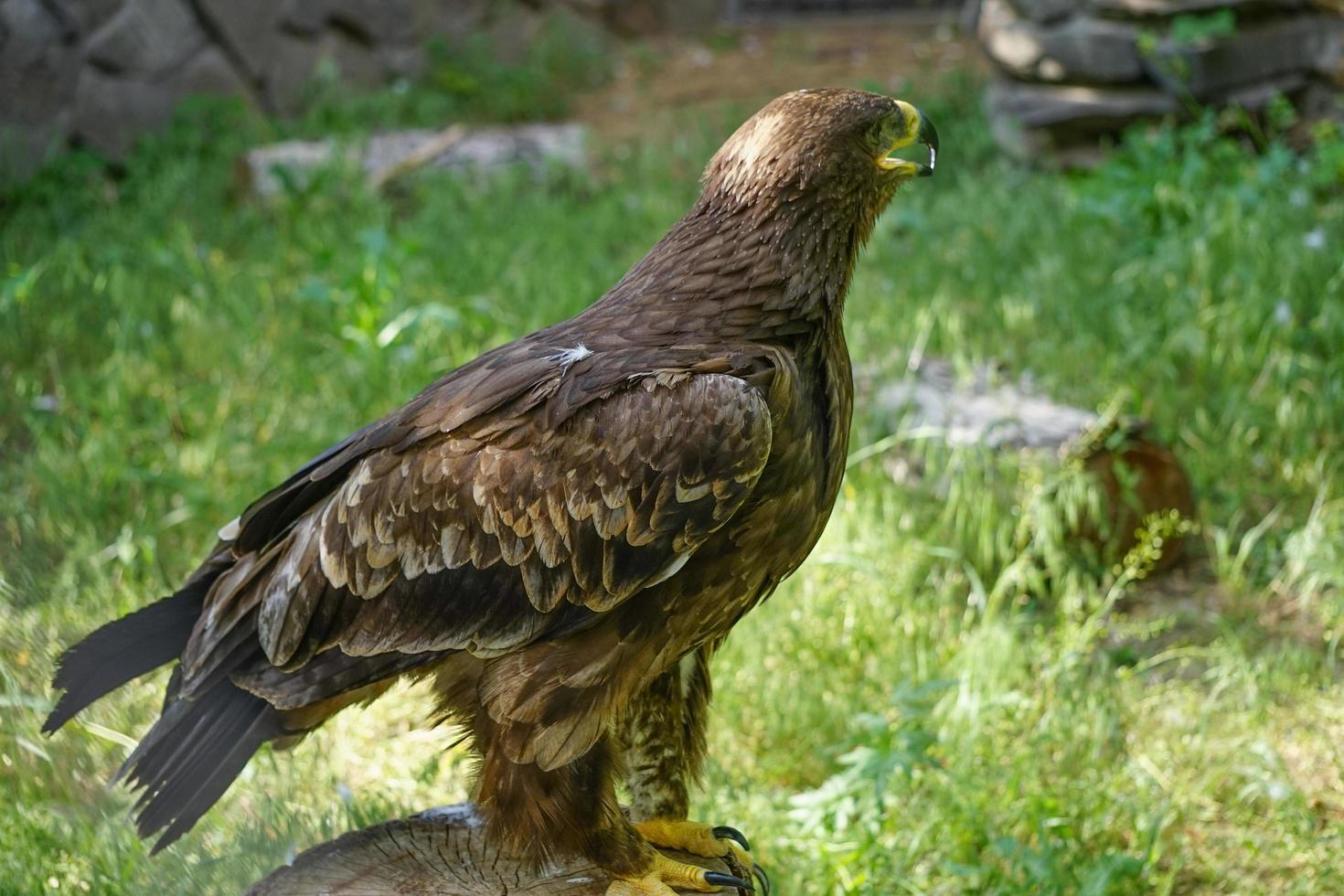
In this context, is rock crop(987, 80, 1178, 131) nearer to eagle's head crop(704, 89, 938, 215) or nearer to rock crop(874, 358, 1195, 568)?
rock crop(874, 358, 1195, 568)

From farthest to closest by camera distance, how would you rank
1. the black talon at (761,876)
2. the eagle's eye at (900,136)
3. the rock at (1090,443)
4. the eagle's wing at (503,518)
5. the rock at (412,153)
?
the rock at (412,153), the rock at (1090,443), the black talon at (761,876), the eagle's eye at (900,136), the eagle's wing at (503,518)

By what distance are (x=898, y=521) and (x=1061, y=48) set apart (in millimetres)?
3840

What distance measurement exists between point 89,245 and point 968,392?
435 centimetres

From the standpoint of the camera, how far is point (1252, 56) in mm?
6586

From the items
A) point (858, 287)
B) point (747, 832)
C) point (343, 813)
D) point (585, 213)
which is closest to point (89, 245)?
point (585, 213)

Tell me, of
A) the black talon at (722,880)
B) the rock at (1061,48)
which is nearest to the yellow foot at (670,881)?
the black talon at (722,880)

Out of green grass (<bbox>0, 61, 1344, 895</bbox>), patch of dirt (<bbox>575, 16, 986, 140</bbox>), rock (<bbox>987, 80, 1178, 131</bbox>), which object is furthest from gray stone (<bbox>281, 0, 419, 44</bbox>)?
rock (<bbox>987, 80, 1178, 131</bbox>)

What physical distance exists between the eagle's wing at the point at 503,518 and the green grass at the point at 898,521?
2.38ft

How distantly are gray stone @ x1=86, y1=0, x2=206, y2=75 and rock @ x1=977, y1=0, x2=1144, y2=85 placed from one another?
4.88 m

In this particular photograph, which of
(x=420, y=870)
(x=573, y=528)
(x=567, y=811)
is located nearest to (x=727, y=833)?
(x=567, y=811)

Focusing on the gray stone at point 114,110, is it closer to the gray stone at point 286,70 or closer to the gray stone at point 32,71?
the gray stone at point 32,71

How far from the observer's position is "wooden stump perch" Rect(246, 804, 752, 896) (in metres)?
2.38

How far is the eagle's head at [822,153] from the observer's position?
240 centimetres

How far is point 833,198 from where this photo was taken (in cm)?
242
